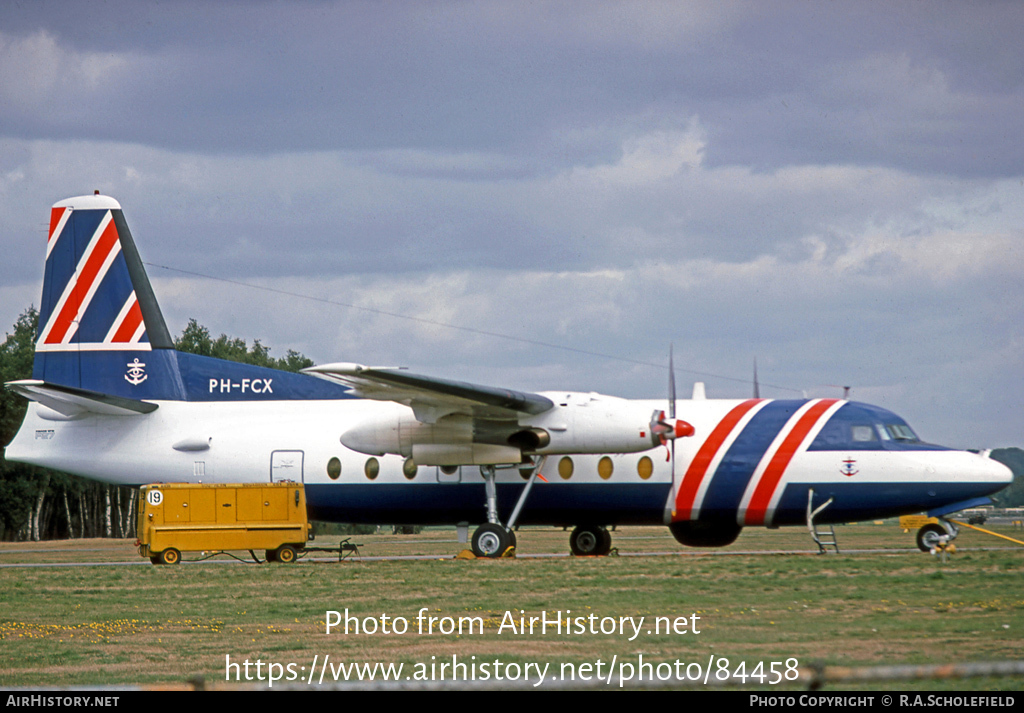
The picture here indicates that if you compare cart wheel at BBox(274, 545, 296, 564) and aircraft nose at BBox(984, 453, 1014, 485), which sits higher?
aircraft nose at BBox(984, 453, 1014, 485)

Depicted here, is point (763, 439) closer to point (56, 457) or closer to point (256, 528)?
point (256, 528)

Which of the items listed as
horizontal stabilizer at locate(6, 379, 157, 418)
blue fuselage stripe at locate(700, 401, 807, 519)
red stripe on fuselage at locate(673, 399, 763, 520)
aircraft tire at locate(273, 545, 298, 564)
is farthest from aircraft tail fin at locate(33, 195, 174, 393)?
blue fuselage stripe at locate(700, 401, 807, 519)

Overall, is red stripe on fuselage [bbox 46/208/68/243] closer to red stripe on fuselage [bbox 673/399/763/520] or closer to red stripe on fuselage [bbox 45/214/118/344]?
red stripe on fuselage [bbox 45/214/118/344]

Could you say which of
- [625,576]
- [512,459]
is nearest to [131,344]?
[512,459]

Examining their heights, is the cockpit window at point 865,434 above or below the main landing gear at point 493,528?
above

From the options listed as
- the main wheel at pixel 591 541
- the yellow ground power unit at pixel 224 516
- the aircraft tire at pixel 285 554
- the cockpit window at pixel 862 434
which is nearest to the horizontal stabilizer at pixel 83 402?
the yellow ground power unit at pixel 224 516

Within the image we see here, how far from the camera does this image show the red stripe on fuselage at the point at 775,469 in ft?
74.3

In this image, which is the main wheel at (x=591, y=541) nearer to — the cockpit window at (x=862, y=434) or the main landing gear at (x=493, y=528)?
the main landing gear at (x=493, y=528)

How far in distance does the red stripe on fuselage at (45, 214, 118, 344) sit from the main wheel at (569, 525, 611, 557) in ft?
43.9

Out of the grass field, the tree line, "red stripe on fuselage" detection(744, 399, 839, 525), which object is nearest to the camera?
the grass field

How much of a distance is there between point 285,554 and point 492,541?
15.8ft

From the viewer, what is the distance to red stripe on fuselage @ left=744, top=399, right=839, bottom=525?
22.6 m

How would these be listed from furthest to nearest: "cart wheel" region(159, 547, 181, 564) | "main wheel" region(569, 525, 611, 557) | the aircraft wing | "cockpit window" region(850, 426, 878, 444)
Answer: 1. "main wheel" region(569, 525, 611, 557)
2. "cart wheel" region(159, 547, 181, 564)
3. "cockpit window" region(850, 426, 878, 444)
4. the aircraft wing

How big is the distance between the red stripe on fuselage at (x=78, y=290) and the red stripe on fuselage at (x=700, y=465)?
1518 centimetres
